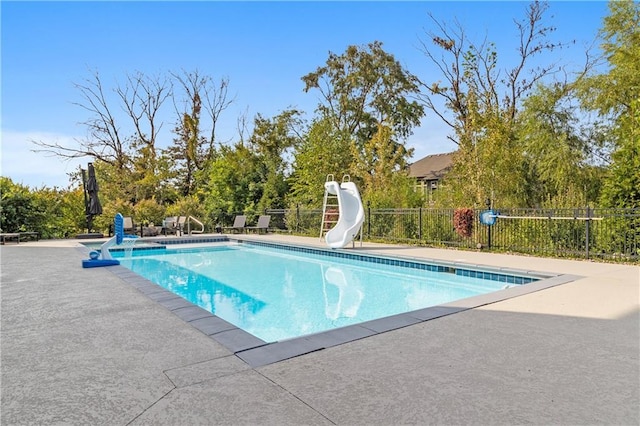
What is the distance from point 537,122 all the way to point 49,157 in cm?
2567

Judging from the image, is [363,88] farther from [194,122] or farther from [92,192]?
[92,192]

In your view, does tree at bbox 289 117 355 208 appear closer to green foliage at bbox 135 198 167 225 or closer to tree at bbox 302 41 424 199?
tree at bbox 302 41 424 199

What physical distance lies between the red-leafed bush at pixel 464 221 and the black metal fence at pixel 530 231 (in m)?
0.11

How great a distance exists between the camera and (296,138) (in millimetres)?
22562

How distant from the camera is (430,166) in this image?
36188 mm

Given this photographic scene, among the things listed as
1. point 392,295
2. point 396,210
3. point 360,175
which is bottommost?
point 392,295

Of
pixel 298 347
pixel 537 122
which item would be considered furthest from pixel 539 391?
pixel 537 122

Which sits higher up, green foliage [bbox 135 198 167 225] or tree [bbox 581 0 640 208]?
tree [bbox 581 0 640 208]

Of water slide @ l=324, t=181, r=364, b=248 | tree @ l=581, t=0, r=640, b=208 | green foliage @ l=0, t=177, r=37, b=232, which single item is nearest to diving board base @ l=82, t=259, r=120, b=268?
water slide @ l=324, t=181, r=364, b=248

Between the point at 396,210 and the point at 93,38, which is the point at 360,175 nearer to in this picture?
the point at 396,210

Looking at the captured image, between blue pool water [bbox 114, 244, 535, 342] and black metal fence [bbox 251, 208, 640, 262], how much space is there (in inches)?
107

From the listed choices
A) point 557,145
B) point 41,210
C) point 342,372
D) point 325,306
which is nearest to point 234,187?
point 41,210

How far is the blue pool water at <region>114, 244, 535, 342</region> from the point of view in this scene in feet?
17.0

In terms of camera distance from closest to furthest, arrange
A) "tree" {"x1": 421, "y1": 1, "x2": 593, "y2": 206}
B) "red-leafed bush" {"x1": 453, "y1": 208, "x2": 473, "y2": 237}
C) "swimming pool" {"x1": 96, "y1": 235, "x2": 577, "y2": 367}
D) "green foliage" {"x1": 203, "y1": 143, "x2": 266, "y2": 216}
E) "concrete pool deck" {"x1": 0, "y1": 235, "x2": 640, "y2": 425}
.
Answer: "concrete pool deck" {"x1": 0, "y1": 235, "x2": 640, "y2": 425}
"swimming pool" {"x1": 96, "y1": 235, "x2": 577, "y2": 367}
"red-leafed bush" {"x1": 453, "y1": 208, "x2": 473, "y2": 237}
"tree" {"x1": 421, "y1": 1, "x2": 593, "y2": 206}
"green foliage" {"x1": 203, "y1": 143, "x2": 266, "y2": 216}
